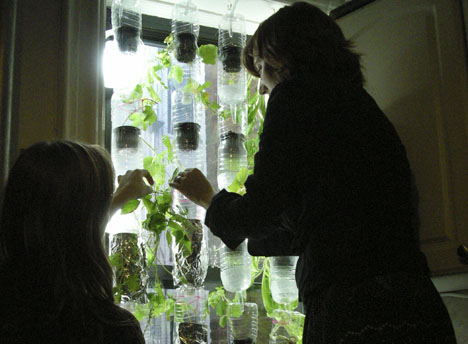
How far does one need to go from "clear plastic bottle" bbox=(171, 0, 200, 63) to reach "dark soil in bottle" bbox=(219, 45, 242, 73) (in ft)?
0.39

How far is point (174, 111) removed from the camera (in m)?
1.77

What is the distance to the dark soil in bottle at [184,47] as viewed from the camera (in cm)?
174

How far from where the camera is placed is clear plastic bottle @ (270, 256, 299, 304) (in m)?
1.73

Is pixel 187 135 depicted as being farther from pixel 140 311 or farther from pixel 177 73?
pixel 140 311

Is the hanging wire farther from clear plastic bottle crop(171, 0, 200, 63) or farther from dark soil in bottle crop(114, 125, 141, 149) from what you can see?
dark soil in bottle crop(114, 125, 141, 149)

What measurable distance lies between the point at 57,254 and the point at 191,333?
748 mm

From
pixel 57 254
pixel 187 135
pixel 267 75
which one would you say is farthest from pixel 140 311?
pixel 267 75

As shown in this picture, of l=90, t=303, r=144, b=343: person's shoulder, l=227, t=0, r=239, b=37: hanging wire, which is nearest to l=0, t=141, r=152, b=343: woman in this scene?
l=90, t=303, r=144, b=343: person's shoulder

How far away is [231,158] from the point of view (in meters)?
1.75

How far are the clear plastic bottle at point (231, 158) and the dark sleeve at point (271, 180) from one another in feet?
2.06

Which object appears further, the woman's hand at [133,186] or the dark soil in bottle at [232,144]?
the dark soil in bottle at [232,144]

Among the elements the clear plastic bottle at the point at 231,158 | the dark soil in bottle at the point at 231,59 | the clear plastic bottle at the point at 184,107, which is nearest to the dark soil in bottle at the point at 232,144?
the clear plastic bottle at the point at 231,158

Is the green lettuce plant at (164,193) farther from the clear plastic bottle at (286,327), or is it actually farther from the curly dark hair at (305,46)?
the curly dark hair at (305,46)

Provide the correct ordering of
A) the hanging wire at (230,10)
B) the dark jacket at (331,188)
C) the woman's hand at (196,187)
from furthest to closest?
the hanging wire at (230,10)
the woman's hand at (196,187)
the dark jacket at (331,188)
